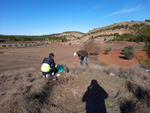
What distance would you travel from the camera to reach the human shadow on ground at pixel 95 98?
8.88 feet

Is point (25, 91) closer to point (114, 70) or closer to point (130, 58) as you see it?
point (114, 70)

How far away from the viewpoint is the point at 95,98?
3223 mm

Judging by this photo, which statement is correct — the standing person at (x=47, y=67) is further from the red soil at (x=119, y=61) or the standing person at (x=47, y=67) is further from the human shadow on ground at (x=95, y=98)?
the red soil at (x=119, y=61)

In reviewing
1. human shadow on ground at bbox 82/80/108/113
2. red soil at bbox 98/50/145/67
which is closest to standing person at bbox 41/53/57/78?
human shadow on ground at bbox 82/80/108/113

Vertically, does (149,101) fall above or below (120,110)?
above

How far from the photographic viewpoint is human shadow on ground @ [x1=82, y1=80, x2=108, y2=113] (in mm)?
2707

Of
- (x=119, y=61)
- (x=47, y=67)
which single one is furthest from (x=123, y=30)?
(x=47, y=67)

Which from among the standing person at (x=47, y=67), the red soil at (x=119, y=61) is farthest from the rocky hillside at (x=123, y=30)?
the standing person at (x=47, y=67)

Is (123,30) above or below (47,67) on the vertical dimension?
above

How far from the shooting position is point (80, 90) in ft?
11.9

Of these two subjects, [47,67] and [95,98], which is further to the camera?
[47,67]

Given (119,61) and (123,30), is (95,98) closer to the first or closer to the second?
(119,61)

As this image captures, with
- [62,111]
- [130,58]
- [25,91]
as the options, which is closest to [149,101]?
[62,111]

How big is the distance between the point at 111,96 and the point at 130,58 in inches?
476
